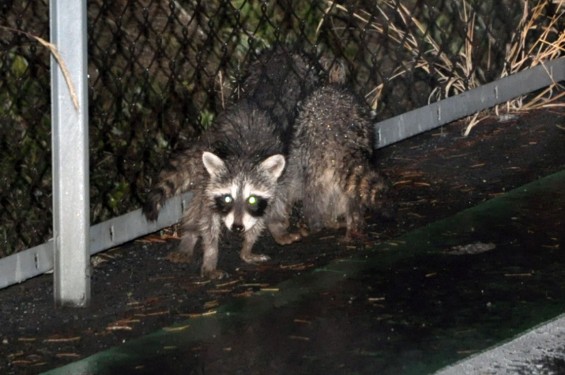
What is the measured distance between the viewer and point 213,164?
6.30 m

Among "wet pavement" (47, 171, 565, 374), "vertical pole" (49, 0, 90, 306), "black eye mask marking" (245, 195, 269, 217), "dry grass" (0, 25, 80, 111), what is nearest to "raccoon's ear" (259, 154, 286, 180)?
"black eye mask marking" (245, 195, 269, 217)

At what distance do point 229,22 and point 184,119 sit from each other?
1.25m

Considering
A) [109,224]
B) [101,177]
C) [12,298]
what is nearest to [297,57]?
[101,177]

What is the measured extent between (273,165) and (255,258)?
601 mm

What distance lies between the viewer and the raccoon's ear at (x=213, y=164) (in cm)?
628

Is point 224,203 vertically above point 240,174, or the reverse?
point 240,174

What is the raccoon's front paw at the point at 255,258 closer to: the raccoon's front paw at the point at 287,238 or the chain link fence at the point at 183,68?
the raccoon's front paw at the point at 287,238

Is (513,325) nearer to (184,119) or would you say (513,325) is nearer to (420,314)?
(420,314)

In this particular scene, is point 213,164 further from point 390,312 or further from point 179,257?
point 390,312

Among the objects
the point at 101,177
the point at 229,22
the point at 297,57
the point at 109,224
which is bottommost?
the point at 109,224

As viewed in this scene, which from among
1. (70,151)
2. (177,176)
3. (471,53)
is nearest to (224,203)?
(177,176)

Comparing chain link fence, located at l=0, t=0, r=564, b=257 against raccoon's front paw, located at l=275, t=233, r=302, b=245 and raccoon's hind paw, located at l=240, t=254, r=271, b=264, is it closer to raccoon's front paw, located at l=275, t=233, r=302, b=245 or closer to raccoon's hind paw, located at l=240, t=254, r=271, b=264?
raccoon's front paw, located at l=275, t=233, r=302, b=245

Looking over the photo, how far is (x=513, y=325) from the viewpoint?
15.8 feet

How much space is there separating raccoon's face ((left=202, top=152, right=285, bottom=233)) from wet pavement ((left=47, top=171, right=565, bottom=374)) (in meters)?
0.67
